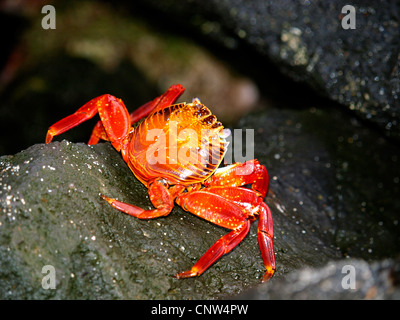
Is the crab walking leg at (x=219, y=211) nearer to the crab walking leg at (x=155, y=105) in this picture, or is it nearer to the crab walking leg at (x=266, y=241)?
the crab walking leg at (x=266, y=241)

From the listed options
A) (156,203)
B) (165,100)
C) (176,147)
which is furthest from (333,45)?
(156,203)

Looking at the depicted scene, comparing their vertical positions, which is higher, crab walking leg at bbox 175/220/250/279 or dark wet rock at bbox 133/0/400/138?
dark wet rock at bbox 133/0/400/138

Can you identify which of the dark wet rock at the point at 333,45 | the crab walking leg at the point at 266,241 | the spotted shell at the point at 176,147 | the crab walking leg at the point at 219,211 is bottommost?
the crab walking leg at the point at 266,241

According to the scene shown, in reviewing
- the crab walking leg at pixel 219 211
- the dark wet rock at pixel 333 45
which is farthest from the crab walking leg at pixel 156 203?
the dark wet rock at pixel 333 45

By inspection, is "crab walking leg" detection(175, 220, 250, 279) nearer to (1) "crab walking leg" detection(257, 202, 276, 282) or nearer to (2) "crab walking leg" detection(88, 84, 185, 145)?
(1) "crab walking leg" detection(257, 202, 276, 282)

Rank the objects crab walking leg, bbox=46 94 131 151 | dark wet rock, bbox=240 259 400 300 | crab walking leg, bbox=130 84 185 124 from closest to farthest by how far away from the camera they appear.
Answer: dark wet rock, bbox=240 259 400 300 < crab walking leg, bbox=46 94 131 151 < crab walking leg, bbox=130 84 185 124

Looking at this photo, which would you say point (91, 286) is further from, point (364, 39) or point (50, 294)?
point (364, 39)

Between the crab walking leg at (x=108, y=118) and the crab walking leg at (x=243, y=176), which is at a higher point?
the crab walking leg at (x=108, y=118)

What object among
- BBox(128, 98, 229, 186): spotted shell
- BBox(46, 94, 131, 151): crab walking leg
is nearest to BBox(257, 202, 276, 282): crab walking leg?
BBox(128, 98, 229, 186): spotted shell

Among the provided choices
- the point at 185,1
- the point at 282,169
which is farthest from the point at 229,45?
the point at 282,169

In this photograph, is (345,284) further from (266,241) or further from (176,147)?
(176,147)
